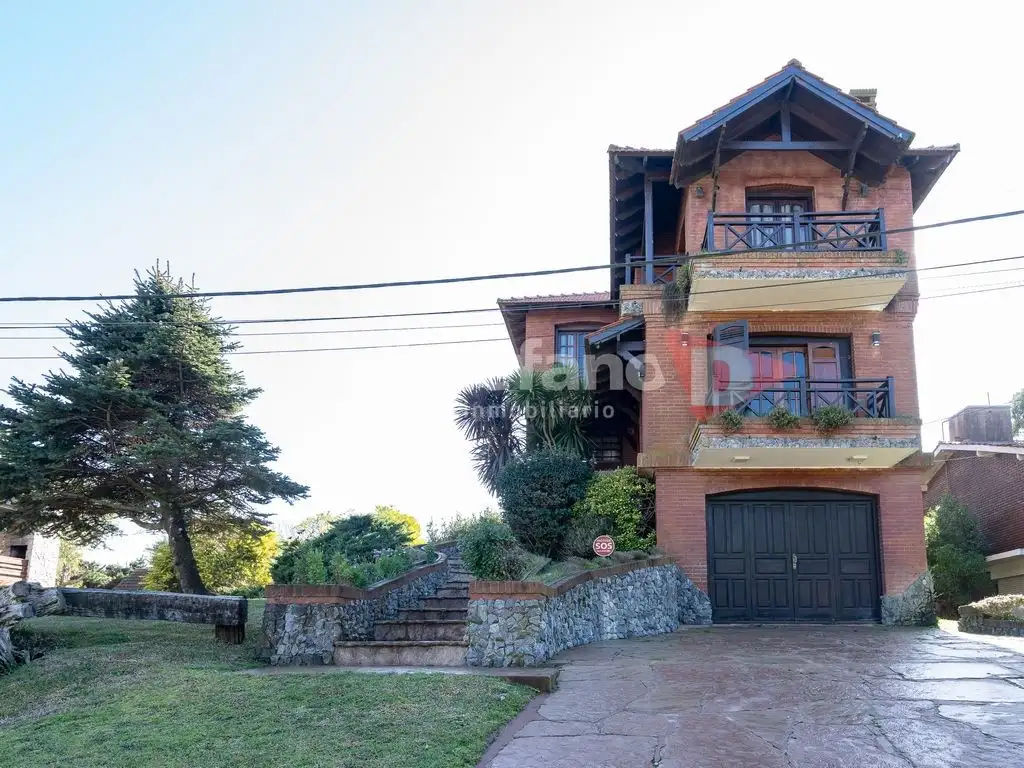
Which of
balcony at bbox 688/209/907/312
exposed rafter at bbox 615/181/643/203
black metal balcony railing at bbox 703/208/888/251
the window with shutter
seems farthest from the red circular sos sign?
exposed rafter at bbox 615/181/643/203

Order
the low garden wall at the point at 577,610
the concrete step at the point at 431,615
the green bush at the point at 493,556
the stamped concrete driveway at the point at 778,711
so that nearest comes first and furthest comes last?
the stamped concrete driveway at the point at 778,711, the low garden wall at the point at 577,610, the green bush at the point at 493,556, the concrete step at the point at 431,615

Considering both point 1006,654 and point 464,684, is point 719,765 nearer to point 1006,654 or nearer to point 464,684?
point 464,684

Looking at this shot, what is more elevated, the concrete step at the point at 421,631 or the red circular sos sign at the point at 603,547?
the red circular sos sign at the point at 603,547

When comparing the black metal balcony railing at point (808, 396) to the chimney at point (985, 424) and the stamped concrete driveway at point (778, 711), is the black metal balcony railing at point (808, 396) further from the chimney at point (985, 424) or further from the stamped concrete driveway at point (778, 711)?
the chimney at point (985, 424)

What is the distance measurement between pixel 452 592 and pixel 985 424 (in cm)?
1515

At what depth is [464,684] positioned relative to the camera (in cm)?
812

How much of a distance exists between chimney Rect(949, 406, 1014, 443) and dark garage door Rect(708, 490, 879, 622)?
311 inches

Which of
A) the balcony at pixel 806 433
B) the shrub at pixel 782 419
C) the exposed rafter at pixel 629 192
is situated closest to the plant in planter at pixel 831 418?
the balcony at pixel 806 433

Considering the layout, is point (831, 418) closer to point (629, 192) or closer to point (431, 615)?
point (629, 192)

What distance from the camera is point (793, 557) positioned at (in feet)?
50.9

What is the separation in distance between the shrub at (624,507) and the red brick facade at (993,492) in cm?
943

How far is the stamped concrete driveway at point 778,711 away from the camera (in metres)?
5.86

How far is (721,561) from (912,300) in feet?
19.7

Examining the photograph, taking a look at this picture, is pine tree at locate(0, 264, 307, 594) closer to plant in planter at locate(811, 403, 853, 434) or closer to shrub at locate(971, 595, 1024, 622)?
plant in planter at locate(811, 403, 853, 434)
